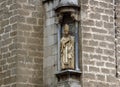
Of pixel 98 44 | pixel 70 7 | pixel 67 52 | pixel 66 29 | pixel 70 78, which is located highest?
pixel 70 7

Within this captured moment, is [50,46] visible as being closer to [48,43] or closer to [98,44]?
[48,43]

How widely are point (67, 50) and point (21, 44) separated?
123 centimetres

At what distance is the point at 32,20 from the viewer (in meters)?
13.4

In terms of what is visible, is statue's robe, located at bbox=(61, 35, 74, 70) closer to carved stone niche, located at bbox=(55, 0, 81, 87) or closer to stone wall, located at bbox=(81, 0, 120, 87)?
carved stone niche, located at bbox=(55, 0, 81, 87)

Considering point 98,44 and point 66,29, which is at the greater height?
point 66,29

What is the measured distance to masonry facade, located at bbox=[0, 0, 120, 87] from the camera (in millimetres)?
12664

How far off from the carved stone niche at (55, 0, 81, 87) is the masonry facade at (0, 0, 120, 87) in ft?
0.41

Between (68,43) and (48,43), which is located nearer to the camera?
(68,43)

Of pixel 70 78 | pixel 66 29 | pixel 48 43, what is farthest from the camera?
pixel 48 43

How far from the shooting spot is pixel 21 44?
42.8ft

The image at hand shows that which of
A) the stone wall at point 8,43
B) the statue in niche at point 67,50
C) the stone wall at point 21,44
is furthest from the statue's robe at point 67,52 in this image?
the stone wall at point 8,43

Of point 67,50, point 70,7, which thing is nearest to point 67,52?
point 67,50

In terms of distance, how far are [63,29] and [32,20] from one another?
958 mm

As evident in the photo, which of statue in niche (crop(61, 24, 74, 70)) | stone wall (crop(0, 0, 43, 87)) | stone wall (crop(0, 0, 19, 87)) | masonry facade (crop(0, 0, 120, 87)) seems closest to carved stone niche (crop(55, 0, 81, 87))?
statue in niche (crop(61, 24, 74, 70))
